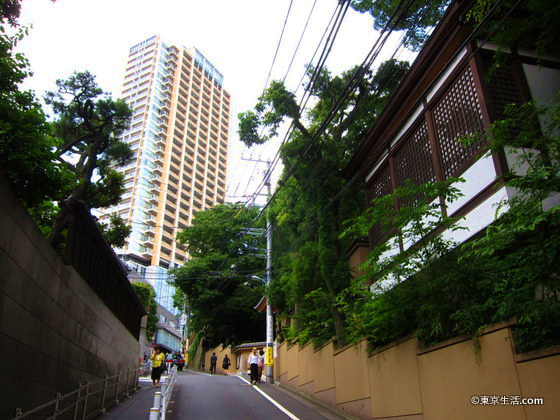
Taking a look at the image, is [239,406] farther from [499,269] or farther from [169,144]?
[169,144]

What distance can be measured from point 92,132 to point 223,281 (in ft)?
76.7

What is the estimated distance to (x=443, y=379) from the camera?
7430 mm

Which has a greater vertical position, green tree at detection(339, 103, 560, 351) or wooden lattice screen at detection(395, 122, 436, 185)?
wooden lattice screen at detection(395, 122, 436, 185)

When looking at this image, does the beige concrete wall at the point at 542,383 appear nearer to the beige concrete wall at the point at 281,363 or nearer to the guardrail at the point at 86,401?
the guardrail at the point at 86,401

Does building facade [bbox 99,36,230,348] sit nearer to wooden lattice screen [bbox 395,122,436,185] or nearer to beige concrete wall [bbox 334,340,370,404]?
beige concrete wall [bbox 334,340,370,404]

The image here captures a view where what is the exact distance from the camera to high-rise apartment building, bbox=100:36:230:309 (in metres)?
91.6

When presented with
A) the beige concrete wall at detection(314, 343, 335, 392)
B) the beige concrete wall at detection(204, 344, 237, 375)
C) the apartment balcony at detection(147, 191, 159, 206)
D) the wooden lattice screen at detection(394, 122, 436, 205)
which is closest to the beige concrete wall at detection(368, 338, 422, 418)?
the beige concrete wall at detection(314, 343, 335, 392)

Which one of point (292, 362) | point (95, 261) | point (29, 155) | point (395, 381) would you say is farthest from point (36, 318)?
point (292, 362)

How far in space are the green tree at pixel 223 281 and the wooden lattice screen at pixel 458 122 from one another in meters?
24.5

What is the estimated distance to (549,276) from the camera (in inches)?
229

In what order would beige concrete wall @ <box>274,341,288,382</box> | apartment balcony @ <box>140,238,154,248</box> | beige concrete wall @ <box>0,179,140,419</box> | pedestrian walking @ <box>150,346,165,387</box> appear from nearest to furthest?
beige concrete wall @ <box>0,179,140,419</box>
pedestrian walking @ <box>150,346,165,387</box>
beige concrete wall @ <box>274,341,288,382</box>
apartment balcony @ <box>140,238,154,248</box>

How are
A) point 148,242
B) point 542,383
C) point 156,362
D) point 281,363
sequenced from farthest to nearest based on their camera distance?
point 148,242 < point 281,363 < point 156,362 < point 542,383

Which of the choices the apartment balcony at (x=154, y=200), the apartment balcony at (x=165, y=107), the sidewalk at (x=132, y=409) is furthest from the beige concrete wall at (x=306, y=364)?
the apartment balcony at (x=165, y=107)

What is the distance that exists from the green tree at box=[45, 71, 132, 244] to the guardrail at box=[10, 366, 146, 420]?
566cm
